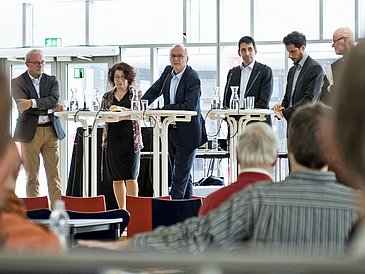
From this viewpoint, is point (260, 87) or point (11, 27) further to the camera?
point (11, 27)

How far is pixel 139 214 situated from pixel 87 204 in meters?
0.40

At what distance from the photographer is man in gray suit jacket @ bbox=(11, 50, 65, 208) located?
17.5 ft

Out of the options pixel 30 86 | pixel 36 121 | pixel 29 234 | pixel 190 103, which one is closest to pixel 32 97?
pixel 30 86

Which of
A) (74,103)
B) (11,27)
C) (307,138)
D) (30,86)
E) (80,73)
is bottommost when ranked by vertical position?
(307,138)

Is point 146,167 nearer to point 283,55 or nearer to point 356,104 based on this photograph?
point 283,55

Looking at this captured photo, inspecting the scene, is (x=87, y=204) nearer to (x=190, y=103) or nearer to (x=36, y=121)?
(x=190, y=103)

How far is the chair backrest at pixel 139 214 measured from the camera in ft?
11.3

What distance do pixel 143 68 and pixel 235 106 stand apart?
481cm

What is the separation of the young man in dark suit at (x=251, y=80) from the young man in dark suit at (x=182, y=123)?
544mm

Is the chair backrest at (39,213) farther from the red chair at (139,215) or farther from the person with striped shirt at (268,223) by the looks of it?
the person with striped shirt at (268,223)

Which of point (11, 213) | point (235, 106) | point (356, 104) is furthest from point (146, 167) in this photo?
point (356, 104)

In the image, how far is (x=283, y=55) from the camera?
902 centimetres

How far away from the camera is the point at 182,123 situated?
4.98 metres

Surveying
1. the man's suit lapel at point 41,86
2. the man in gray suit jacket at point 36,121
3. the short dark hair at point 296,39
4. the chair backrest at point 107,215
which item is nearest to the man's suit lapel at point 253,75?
the short dark hair at point 296,39
